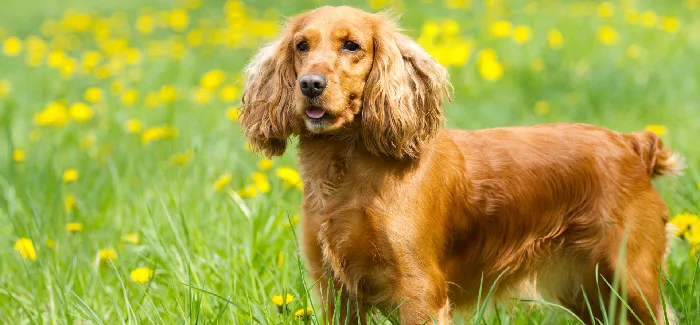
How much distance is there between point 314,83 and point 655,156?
1294 mm

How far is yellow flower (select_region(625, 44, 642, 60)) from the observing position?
19.9 feet

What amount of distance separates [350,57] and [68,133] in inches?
116

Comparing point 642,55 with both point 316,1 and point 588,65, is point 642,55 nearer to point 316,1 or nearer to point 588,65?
point 588,65

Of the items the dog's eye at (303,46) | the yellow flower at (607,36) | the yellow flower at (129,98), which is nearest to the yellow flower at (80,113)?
the yellow flower at (129,98)

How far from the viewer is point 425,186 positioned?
105 inches

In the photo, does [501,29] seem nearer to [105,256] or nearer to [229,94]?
[229,94]

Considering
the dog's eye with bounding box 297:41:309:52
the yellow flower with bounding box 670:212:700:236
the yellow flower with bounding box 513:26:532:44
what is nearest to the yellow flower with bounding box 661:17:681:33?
the yellow flower with bounding box 513:26:532:44

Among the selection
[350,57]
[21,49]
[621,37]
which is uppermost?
[350,57]

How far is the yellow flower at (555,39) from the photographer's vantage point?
6.00 m

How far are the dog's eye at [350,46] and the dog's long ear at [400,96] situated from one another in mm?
81

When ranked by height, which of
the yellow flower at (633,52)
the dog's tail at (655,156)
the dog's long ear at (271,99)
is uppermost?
the dog's long ear at (271,99)

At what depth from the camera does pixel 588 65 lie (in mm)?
6066

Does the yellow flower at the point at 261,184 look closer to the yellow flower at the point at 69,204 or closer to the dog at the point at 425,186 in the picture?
the dog at the point at 425,186

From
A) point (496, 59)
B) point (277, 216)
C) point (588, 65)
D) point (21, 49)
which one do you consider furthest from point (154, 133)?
point (21, 49)
